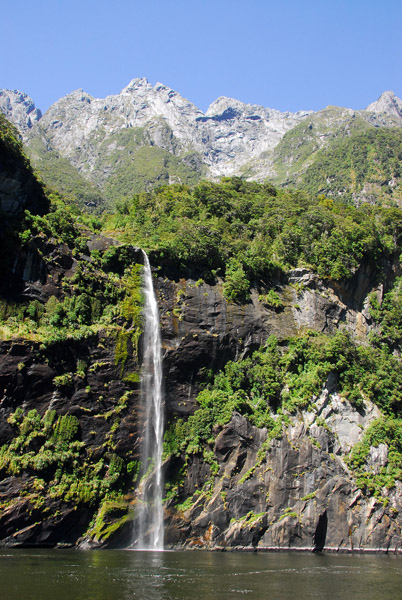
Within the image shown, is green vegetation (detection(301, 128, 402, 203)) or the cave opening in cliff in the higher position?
green vegetation (detection(301, 128, 402, 203))

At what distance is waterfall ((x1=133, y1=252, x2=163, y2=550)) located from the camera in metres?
30.0

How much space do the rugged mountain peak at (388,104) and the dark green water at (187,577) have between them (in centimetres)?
17787

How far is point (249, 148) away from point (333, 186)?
81.9m

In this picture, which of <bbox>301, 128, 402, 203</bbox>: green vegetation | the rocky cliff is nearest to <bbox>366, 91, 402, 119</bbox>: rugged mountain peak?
<bbox>301, 128, 402, 203</bbox>: green vegetation

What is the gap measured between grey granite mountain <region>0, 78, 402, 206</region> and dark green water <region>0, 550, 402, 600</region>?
77.3m

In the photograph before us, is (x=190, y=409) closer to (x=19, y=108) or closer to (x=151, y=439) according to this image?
(x=151, y=439)

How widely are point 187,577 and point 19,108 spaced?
162555 millimetres

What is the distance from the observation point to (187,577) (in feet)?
59.0

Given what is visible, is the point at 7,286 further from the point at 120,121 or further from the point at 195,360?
the point at 120,121

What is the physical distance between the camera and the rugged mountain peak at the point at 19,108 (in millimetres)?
146250

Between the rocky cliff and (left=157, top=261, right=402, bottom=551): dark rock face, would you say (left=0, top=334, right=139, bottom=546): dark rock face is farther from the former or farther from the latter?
(left=157, top=261, right=402, bottom=551): dark rock face

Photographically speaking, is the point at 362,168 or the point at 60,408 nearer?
the point at 60,408

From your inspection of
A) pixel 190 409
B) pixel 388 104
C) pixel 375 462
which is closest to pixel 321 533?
pixel 375 462

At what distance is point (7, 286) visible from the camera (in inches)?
1223
